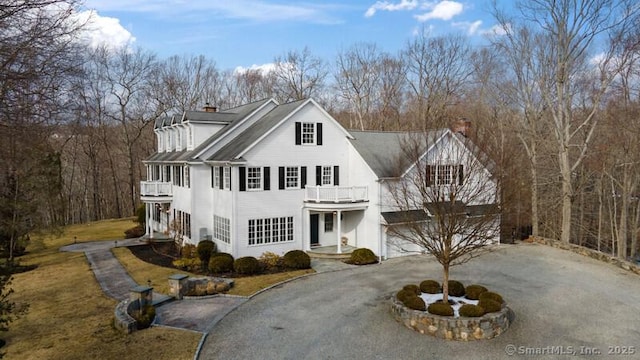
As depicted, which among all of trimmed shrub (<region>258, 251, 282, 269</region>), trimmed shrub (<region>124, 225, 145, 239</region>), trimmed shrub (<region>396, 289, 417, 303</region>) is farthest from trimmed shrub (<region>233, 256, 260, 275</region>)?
trimmed shrub (<region>124, 225, 145, 239</region>)

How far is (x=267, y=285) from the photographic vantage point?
1856 centimetres

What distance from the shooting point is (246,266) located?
20.2m

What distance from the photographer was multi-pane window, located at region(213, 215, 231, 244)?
76.1 ft

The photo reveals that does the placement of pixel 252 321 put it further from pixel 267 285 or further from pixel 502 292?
pixel 502 292

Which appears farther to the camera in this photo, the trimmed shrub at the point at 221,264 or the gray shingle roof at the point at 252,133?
the gray shingle roof at the point at 252,133

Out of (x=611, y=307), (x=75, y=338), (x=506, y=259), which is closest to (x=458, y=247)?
(x=611, y=307)

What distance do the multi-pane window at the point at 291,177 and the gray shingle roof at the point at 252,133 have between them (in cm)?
267

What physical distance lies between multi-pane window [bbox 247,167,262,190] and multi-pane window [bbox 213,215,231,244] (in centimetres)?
247

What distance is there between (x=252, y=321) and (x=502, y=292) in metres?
10.7

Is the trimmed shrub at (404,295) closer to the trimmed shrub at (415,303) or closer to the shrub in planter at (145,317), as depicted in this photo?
the trimmed shrub at (415,303)

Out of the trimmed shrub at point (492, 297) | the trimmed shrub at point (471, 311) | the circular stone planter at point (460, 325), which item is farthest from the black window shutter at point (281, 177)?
the trimmed shrub at point (471, 311)

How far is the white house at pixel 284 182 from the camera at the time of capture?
22719mm

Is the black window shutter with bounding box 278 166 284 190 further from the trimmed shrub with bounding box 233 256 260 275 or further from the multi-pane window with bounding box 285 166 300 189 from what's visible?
the trimmed shrub with bounding box 233 256 260 275

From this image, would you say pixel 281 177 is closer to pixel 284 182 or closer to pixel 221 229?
pixel 284 182
